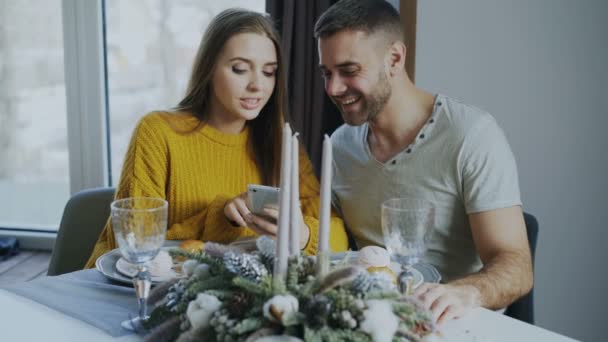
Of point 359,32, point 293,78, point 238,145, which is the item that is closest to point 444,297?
point 359,32

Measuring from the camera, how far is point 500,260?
60.3 inches

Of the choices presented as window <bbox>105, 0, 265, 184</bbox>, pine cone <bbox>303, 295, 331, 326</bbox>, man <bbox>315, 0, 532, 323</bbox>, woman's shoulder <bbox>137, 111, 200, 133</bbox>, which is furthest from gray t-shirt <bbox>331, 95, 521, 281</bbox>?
window <bbox>105, 0, 265, 184</bbox>

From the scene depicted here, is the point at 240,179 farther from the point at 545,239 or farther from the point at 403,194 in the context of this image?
the point at 545,239

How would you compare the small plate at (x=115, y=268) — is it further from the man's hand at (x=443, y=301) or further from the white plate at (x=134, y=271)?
the man's hand at (x=443, y=301)

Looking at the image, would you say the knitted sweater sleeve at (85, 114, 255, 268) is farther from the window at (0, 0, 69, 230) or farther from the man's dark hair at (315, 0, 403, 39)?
the window at (0, 0, 69, 230)

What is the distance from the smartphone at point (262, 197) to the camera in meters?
1.50

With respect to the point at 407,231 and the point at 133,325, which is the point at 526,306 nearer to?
the point at 407,231

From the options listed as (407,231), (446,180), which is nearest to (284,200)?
(407,231)

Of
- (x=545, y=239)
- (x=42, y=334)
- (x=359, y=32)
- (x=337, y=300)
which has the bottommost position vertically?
(x=545, y=239)

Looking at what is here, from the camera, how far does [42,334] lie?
105 cm

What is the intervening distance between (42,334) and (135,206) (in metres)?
0.26

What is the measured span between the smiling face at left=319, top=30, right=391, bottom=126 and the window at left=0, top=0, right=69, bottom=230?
218cm

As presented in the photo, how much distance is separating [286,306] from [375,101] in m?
1.13

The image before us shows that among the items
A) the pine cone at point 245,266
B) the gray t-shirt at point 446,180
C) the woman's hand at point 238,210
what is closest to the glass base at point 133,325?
the pine cone at point 245,266
